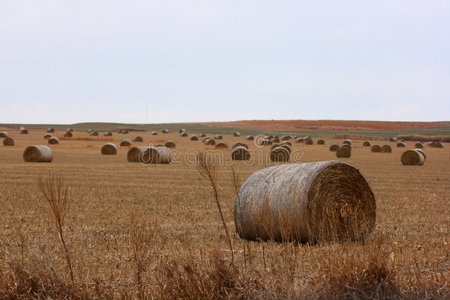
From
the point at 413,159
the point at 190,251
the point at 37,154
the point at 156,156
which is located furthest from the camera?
the point at 413,159

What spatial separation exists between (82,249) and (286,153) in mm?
26542

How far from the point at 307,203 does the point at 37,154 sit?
80.8 feet

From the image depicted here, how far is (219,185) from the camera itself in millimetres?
21484

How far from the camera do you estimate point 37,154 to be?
108ft

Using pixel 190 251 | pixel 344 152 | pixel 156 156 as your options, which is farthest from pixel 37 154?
pixel 190 251

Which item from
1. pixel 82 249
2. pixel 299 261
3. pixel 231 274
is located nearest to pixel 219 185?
pixel 82 249

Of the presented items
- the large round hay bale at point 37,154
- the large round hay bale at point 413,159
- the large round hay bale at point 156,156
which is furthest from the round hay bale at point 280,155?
the large round hay bale at point 37,154

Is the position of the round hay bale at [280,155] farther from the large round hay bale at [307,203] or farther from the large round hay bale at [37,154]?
the large round hay bale at [307,203]

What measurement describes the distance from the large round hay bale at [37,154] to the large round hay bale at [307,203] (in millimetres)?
23227

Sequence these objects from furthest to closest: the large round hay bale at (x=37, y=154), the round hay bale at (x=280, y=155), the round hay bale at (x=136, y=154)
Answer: the round hay bale at (x=280, y=155)
the round hay bale at (x=136, y=154)
the large round hay bale at (x=37, y=154)

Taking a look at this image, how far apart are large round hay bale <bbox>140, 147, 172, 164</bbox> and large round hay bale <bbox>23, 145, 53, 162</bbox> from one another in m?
4.52

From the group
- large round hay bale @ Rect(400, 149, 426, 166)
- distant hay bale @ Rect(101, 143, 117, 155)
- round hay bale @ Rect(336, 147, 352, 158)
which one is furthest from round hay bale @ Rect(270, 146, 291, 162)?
distant hay bale @ Rect(101, 143, 117, 155)

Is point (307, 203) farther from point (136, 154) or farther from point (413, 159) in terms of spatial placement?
point (413, 159)

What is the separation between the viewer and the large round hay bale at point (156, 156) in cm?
3341
